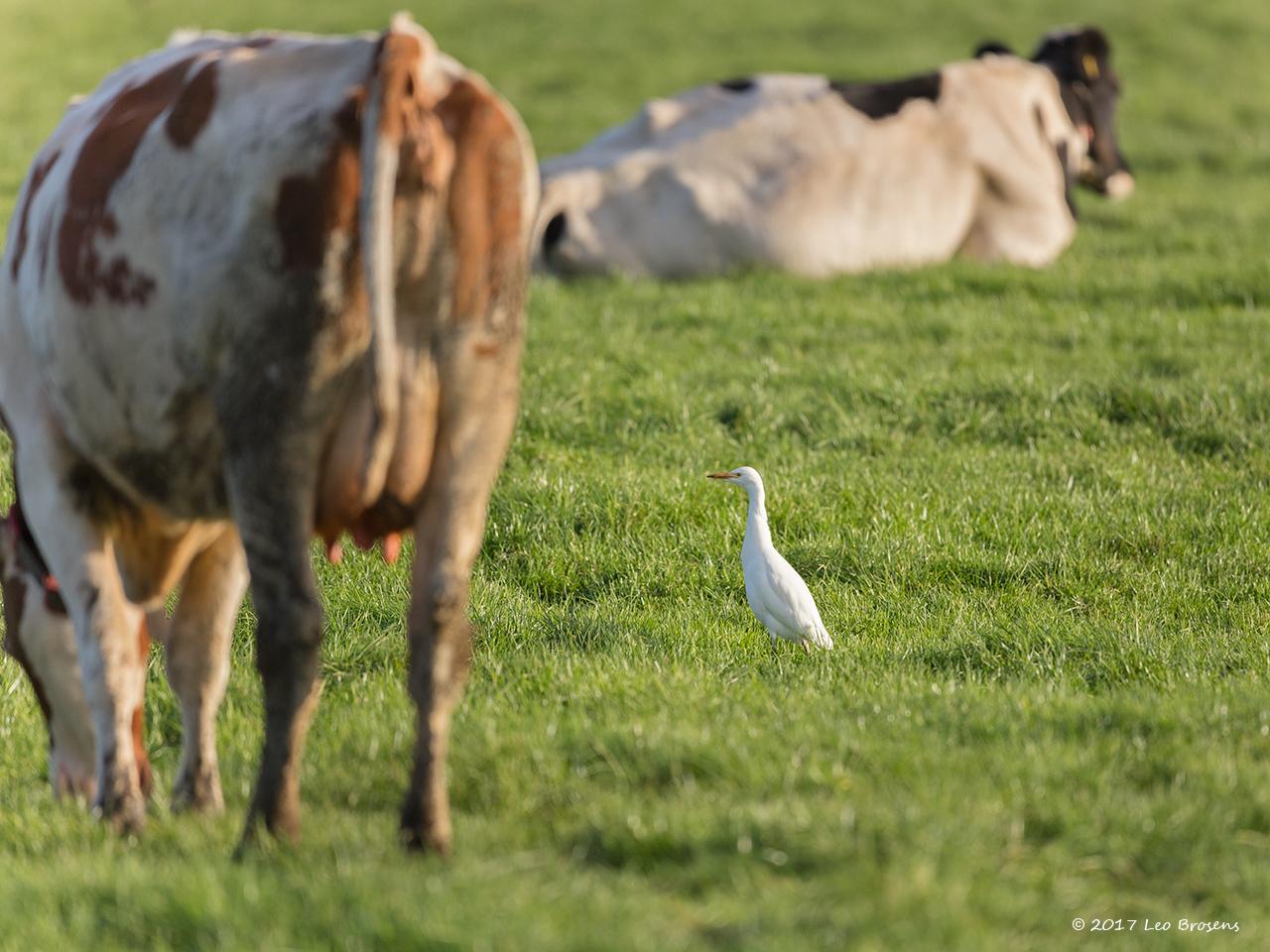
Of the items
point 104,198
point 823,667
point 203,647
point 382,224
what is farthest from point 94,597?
point 823,667

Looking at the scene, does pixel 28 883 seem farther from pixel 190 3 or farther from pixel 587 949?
pixel 190 3

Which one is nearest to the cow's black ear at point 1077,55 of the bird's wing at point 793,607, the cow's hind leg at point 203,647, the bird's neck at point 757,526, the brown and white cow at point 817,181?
the brown and white cow at point 817,181

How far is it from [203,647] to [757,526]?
248 centimetres

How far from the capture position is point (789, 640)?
19.9ft

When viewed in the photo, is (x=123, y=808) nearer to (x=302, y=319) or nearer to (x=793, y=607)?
(x=302, y=319)

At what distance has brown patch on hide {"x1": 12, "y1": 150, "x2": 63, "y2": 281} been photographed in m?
4.58

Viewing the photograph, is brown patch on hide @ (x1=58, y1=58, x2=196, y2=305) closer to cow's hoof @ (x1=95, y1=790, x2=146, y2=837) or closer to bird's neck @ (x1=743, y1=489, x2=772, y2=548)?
cow's hoof @ (x1=95, y1=790, x2=146, y2=837)

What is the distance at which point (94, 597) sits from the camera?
4488 mm

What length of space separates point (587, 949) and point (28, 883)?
149 cm

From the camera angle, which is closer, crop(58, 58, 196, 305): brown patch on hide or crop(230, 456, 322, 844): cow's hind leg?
crop(230, 456, 322, 844): cow's hind leg

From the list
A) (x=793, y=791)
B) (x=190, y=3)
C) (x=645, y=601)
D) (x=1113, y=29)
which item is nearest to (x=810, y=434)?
(x=645, y=601)

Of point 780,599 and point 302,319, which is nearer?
point 302,319

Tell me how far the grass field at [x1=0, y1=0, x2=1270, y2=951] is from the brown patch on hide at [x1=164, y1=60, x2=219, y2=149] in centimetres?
181

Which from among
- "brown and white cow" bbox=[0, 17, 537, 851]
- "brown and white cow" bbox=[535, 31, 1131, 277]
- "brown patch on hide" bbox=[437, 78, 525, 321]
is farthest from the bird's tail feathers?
"brown and white cow" bbox=[535, 31, 1131, 277]
